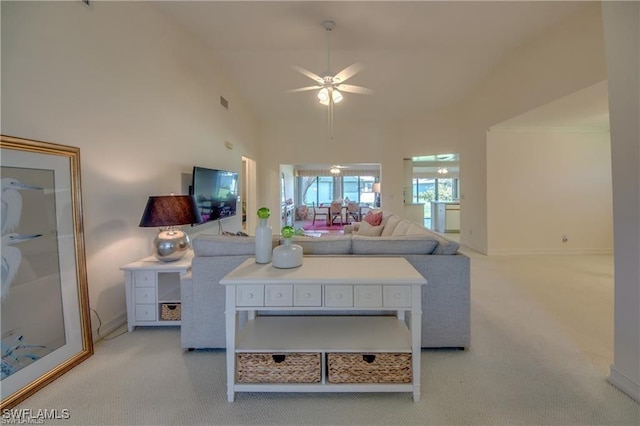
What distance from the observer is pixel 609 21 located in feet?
6.06

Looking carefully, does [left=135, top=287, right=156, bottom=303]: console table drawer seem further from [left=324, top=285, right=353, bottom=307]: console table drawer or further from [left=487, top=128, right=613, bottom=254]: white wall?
[left=487, top=128, right=613, bottom=254]: white wall

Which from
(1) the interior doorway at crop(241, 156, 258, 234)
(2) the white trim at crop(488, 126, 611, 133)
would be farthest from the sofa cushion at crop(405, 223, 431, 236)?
(1) the interior doorway at crop(241, 156, 258, 234)

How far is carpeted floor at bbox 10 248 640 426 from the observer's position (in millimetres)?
1618

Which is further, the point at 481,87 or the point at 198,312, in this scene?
the point at 481,87

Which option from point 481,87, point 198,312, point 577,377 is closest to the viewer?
point 577,377

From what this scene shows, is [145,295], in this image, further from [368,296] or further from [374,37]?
[374,37]

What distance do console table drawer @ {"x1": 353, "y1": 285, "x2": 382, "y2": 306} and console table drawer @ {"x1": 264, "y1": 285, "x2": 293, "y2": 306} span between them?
35 centimetres

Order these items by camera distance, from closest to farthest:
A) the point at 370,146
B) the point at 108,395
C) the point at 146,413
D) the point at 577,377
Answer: the point at 146,413, the point at 108,395, the point at 577,377, the point at 370,146

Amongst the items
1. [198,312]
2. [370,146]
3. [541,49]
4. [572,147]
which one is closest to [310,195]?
[370,146]

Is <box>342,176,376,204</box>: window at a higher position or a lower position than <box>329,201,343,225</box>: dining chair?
higher

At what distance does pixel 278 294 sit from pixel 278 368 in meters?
0.45

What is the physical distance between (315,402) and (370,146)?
6931 millimetres

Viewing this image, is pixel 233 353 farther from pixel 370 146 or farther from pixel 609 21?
pixel 370 146

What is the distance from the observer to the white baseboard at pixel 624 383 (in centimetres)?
172
